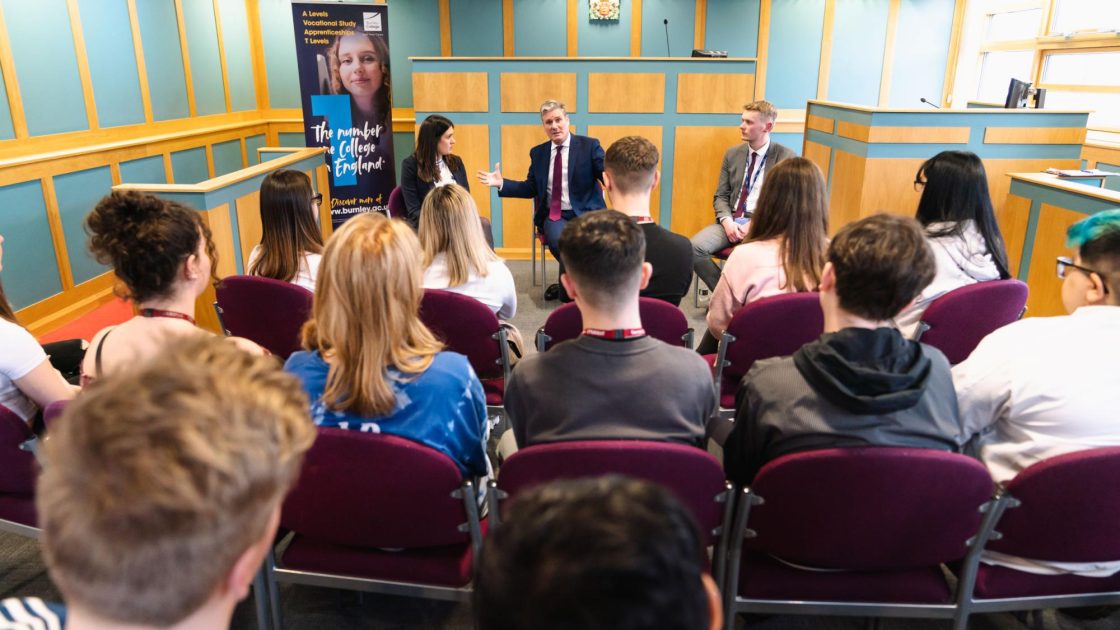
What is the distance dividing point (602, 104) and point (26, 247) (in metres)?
4.16

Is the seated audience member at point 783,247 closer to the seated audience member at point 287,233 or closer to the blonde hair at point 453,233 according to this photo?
the blonde hair at point 453,233

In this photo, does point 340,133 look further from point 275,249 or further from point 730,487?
point 730,487

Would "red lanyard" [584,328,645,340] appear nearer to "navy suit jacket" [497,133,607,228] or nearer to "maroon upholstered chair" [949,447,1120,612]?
"maroon upholstered chair" [949,447,1120,612]

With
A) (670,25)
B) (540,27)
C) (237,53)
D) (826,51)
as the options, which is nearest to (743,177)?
(670,25)

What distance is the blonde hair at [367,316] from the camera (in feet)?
4.76

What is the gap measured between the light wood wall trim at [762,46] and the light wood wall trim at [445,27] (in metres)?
3.62

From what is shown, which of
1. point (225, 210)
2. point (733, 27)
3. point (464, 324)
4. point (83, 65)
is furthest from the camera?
point (733, 27)

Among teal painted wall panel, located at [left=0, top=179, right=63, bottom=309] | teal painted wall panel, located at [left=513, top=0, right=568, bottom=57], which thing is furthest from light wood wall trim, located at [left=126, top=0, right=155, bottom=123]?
teal painted wall panel, located at [left=513, top=0, right=568, bottom=57]

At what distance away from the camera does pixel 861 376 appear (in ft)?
4.52

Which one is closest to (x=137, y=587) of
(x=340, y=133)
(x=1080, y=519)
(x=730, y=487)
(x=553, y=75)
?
(x=730, y=487)

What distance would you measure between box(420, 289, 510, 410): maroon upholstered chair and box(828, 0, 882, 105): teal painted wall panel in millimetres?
7320

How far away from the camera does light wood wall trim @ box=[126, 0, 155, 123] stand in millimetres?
5637

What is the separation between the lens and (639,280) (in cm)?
166

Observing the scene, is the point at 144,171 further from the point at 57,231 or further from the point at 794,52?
the point at 794,52
